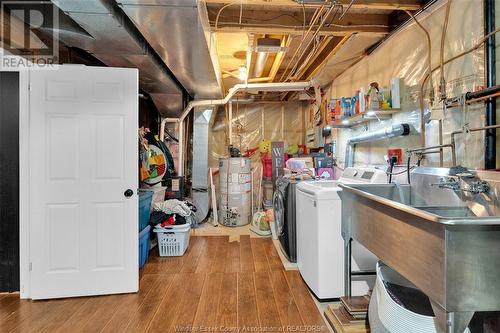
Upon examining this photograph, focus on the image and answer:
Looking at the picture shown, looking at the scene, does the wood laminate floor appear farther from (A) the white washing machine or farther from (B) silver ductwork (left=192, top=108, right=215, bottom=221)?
(B) silver ductwork (left=192, top=108, right=215, bottom=221)

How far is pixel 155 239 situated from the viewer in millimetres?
3672

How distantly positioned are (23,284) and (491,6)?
161 inches

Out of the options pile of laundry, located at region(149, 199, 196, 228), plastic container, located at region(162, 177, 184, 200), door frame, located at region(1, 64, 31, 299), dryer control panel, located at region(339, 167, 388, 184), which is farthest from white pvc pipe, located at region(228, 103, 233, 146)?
door frame, located at region(1, 64, 31, 299)

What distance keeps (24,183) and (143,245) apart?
127cm

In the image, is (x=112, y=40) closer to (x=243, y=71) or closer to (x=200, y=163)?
(x=243, y=71)

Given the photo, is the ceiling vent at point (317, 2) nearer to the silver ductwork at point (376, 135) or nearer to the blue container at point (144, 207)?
the silver ductwork at point (376, 135)

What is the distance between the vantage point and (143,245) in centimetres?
296

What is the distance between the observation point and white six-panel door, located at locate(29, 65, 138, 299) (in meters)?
2.28

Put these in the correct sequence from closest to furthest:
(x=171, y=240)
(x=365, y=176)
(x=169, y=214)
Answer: (x=365, y=176)
(x=171, y=240)
(x=169, y=214)

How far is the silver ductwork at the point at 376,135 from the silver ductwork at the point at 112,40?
244cm

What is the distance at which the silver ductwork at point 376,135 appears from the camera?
2289 mm

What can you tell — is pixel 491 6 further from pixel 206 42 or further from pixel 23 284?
pixel 23 284

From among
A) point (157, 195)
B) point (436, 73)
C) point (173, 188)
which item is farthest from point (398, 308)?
point (173, 188)

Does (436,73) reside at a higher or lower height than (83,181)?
higher
